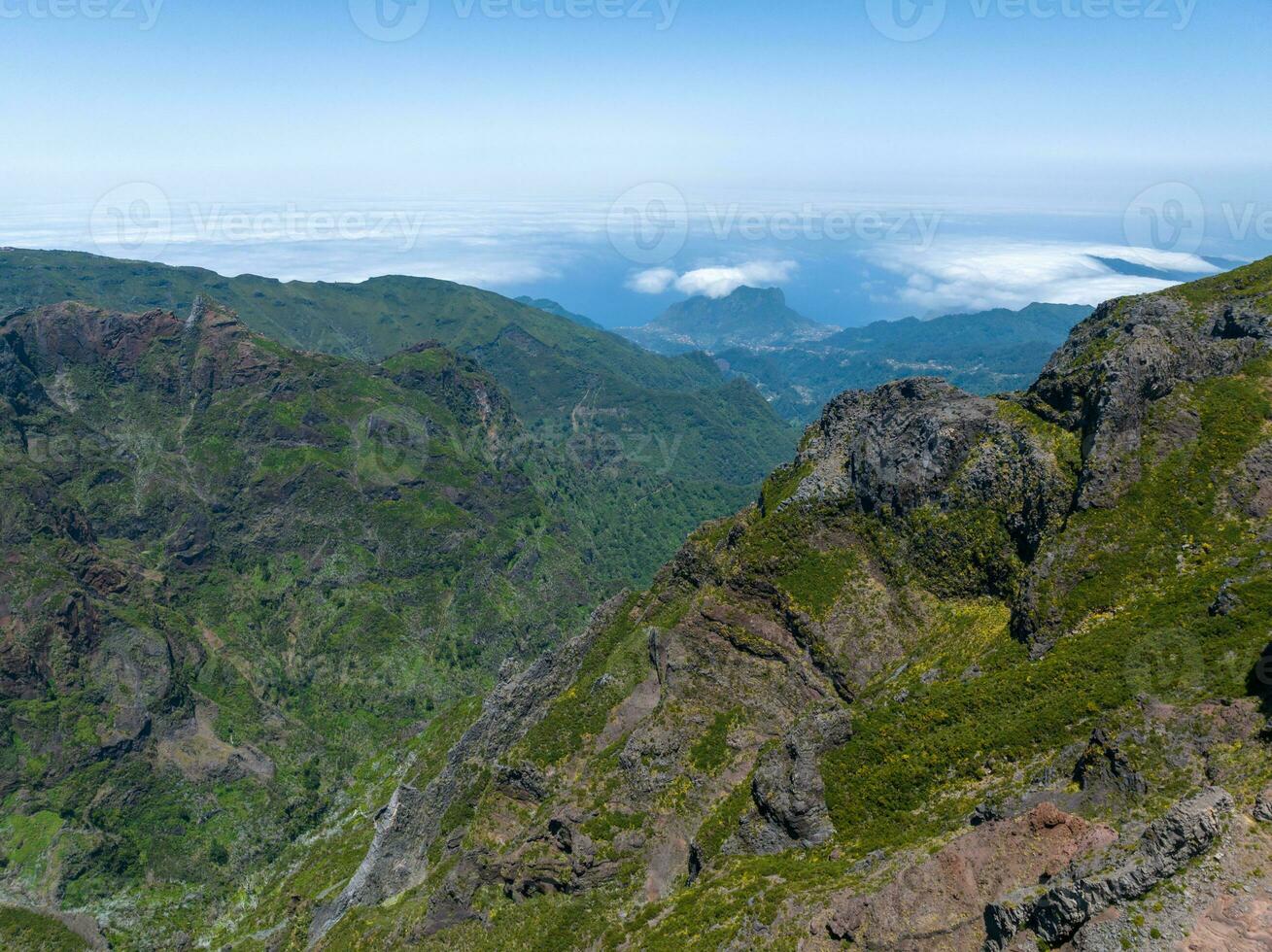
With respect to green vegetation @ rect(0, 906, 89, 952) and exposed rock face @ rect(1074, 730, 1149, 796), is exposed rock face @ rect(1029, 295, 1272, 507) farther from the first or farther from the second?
green vegetation @ rect(0, 906, 89, 952)

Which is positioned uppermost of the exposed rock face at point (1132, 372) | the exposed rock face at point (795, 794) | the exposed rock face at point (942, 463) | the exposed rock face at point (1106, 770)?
the exposed rock face at point (1132, 372)

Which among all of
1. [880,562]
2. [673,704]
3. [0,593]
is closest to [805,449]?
[880,562]

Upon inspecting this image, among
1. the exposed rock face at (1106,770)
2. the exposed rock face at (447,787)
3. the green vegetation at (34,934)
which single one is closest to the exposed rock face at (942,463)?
the exposed rock face at (1106,770)

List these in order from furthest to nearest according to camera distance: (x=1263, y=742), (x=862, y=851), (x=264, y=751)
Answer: (x=264, y=751) < (x=862, y=851) < (x=1263, y=742)

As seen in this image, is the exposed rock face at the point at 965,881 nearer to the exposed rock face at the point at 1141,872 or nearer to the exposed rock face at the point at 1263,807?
the exposed rock face at the point at 1141,872

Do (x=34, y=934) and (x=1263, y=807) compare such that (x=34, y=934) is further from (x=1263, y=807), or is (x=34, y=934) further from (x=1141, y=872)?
(x=1263, y=807)

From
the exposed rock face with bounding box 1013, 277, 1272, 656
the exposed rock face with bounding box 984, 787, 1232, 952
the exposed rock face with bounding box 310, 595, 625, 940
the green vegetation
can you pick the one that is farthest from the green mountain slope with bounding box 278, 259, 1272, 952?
the green vegetation

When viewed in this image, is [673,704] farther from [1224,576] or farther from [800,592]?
[1224,576]
